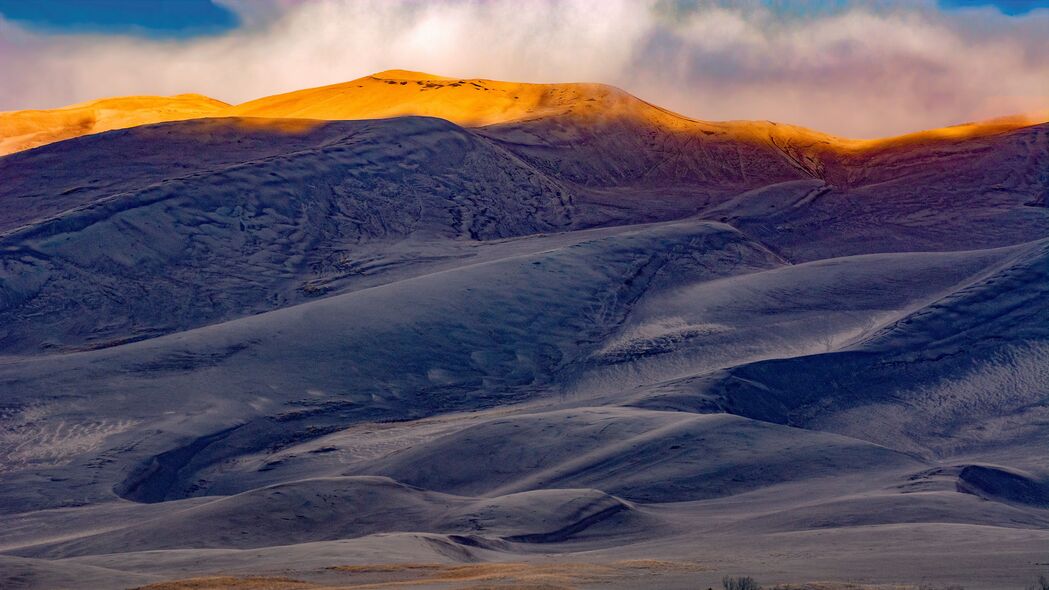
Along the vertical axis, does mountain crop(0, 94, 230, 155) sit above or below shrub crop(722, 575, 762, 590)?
above

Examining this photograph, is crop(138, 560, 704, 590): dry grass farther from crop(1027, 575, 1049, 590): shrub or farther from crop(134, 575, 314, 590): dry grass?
crop(1027, 575, 1049, 590): shrub

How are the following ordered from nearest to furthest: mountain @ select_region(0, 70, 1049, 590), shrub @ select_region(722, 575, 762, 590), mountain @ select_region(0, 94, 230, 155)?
shrub @ select_region(722, 575, 762, 590), mountain @ select_region(0, 70, 1049, 590), mountain @ select_region(0, 94, 230, 155)

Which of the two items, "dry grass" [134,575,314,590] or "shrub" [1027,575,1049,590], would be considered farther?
"dry grass" [134,575,314,590]

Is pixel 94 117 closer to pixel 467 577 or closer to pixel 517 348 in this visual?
pixel 517 348

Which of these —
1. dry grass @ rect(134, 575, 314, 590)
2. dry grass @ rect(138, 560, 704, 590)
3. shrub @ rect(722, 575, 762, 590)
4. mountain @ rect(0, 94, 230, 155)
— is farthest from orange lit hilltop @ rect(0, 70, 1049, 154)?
shrub @ rect(722, 575, 762, 590)

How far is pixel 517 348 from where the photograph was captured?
126 feet

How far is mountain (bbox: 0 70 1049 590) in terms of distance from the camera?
20656 mm

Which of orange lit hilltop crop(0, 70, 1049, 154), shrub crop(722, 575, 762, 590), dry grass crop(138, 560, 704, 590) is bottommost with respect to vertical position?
dry grass crop(138, 560, 704, 590)

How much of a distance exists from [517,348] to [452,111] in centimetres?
2523

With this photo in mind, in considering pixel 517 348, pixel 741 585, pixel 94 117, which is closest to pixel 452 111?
pixel 94 117

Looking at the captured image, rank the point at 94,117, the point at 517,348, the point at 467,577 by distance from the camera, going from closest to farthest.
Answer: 1. the point at 467,577
2. the point at 517,348
3. the point at 94,117

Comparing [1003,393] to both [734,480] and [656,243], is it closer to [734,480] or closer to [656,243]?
[734,480]

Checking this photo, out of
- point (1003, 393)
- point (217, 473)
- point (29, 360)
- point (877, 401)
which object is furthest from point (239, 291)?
point (1003, 393)

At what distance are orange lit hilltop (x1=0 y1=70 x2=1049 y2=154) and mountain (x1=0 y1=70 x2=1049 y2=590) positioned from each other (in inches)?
11.6
